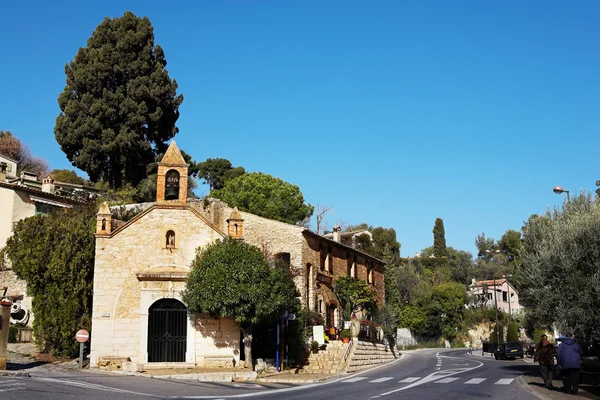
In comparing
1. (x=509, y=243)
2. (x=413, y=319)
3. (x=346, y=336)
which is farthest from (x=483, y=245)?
(x=346, y=336)

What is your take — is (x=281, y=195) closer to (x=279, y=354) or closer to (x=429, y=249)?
(x=279, y=354)

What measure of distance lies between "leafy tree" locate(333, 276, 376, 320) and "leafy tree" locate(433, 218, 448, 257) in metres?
57.0

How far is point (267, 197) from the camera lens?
5759 centimetres

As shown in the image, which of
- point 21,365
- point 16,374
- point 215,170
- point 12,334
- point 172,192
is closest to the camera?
point 16,374

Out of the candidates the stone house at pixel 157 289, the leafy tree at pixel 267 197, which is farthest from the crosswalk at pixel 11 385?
the leafy tree at pixel 267 197

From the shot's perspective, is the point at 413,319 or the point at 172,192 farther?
the point at 413,319

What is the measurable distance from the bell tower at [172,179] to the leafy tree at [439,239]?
73409 mm

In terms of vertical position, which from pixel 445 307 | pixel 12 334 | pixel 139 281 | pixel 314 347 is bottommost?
pixel 314 347

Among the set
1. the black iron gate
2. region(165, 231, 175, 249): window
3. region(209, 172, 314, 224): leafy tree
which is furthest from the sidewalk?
region(209, 172, 314, 224): leafy tree

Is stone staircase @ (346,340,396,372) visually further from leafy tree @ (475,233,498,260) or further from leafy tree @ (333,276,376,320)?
leafy tree @ (475,233,498,260)

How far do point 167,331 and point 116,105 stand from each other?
90.0ft

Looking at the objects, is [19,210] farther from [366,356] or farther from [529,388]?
[529,388]

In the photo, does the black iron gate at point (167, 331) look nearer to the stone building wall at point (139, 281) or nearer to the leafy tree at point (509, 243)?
the stone building wall at point (139, 281)

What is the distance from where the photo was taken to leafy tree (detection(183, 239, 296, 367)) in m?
27.2
